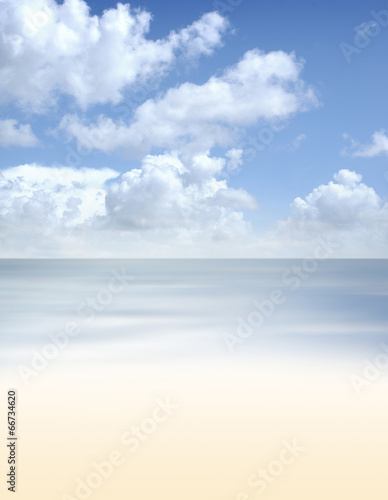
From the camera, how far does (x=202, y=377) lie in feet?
31.8

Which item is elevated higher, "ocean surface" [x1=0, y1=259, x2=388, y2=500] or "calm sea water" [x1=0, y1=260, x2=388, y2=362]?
"calm sea water" [x1=0, y1=260, x2=388, y2=362]

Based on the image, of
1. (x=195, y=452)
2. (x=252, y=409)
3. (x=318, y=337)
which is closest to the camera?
Answer: (x=195, y=452)

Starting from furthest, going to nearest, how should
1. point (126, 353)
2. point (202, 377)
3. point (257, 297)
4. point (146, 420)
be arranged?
point (257, 297)
point (126, 353)
point (202, 377)
point (146, 420)

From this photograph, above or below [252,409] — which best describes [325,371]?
above

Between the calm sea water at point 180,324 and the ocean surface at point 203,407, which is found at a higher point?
the calm sea water at point 180,324

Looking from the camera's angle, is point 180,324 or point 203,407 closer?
point 203,407

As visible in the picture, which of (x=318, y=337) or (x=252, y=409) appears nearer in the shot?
(x=252, y=409)

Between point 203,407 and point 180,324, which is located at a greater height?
point 180,324

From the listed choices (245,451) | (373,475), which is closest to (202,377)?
(245,451)

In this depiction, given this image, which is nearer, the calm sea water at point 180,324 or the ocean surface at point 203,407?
the ocean surface at point 203,407

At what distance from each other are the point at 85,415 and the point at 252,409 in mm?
2643

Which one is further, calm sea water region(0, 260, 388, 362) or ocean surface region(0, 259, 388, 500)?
calm sea water region(0, 260, 388, 362)

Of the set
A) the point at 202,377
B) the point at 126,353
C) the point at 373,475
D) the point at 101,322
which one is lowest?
the point at 373,475

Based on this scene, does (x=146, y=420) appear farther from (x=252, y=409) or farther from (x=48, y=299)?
(x=48, y=299)
